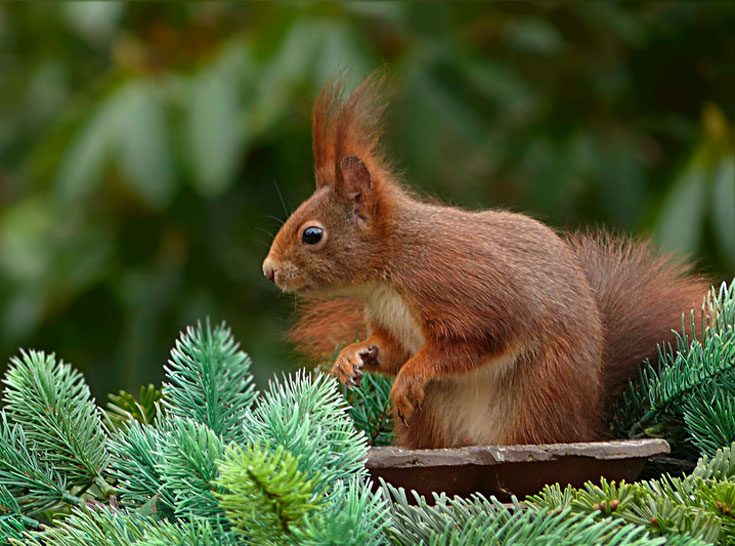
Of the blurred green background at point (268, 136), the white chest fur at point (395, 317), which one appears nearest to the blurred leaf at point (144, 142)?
the blurred green background at point (268, 136)

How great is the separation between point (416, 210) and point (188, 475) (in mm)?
484

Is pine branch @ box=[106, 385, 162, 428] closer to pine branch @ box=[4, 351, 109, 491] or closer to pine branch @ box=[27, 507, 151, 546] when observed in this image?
pine branch @ box=[4, 351, 109, 491]

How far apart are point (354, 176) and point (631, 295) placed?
12.0 inches

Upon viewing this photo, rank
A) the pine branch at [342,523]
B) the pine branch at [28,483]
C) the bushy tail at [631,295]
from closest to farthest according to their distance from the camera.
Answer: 1. the pine branch at [342,523]
2. the pine branch at [28,483]
3. the bushy tail at [631,295]

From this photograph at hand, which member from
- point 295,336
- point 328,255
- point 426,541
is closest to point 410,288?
point 328,255

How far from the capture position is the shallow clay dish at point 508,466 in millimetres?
811

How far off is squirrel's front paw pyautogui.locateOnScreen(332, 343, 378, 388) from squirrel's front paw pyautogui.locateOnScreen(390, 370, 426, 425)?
0.05 metres

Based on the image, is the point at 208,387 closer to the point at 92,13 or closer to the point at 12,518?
the point at 12,518

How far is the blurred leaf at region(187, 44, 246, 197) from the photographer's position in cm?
181

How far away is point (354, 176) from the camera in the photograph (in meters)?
1.07

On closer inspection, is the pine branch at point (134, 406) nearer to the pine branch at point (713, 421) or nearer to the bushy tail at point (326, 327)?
the bushy tail at point (326, 327)

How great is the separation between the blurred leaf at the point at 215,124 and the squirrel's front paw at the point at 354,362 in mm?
818

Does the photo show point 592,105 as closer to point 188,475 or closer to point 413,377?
point 413,377

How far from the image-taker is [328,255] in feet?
3.50
